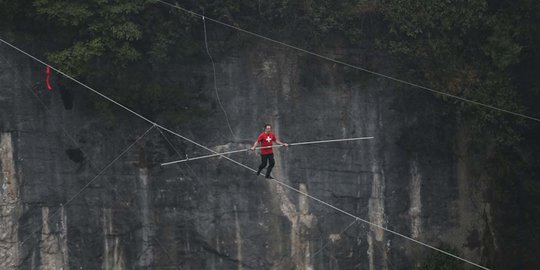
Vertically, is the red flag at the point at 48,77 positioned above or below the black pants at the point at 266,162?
above

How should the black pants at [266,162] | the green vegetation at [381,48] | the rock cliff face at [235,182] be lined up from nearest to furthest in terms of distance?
1. the black pants at [266,162]
2. the green vegetation at [381,48]
3. the rock cliff face at [235,182]

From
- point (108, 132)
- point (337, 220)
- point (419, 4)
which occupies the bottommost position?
point (337, 220)

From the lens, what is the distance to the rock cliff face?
20484 mm

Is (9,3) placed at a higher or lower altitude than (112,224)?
higher

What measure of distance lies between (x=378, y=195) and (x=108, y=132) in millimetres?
5839

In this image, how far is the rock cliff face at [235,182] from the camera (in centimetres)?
2048

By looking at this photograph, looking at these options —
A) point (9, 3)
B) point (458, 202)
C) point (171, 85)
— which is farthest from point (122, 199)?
point (458, 202)

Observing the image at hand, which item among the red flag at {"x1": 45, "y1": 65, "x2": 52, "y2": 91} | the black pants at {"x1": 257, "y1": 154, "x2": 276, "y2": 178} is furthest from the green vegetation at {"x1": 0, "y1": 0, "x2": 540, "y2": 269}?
the black pants at {"x1": 257, "y1": 154, "x2": 276, "y2": 178}

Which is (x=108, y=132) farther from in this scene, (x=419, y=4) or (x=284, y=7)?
(x=419, y=4)

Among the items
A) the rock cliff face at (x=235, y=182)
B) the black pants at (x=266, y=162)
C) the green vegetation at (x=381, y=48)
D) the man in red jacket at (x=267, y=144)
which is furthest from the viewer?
the rock cliff face at (x=235, y=182)

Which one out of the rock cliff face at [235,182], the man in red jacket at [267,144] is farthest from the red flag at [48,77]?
the man in red jacket at [267,144]

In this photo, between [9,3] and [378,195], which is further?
[378,195]

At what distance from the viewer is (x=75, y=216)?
20.7 meters

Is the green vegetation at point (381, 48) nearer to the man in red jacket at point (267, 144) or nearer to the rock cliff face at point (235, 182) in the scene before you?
the rock cliff face at point (235, 182)
